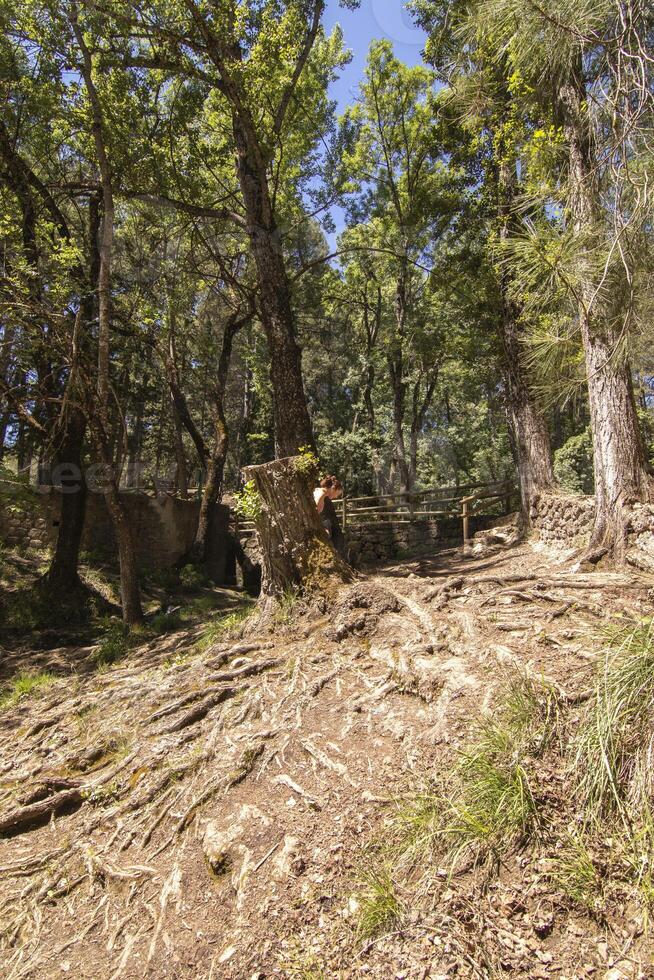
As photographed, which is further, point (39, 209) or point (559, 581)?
point (39, 209)

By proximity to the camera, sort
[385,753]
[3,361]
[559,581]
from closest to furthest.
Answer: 1. [385,753]
2. [559,581]
3. [3,361]

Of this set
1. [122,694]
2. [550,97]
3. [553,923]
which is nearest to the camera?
[553,923]

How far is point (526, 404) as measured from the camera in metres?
8.86

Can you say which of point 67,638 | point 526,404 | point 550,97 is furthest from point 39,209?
point 526,404

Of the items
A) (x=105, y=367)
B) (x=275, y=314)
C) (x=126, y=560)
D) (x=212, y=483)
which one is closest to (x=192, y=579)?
(x=212, y=483)

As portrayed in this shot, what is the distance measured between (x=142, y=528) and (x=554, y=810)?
11478mm

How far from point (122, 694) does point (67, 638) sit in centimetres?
426

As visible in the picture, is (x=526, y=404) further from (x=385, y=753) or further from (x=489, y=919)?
(x=489, y=919)

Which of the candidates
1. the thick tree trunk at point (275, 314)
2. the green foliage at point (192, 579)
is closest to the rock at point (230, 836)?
the thick tree trunk at point (275, 314)

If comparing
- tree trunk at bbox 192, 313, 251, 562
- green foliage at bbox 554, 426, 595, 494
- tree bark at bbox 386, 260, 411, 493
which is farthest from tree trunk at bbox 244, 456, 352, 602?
green foliage at bbox 554, 426, 595, 494

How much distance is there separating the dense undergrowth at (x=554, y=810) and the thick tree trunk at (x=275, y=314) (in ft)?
15.2

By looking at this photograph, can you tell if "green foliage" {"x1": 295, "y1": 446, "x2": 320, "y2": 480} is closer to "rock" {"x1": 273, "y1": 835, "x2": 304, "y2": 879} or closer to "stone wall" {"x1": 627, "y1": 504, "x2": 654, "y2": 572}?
"rock" {"x1": 273, "y1": 835, "x2": 304, "y2": 879}

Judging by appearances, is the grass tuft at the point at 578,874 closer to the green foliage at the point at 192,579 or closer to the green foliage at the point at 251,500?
the green foliage at the point at 251,500

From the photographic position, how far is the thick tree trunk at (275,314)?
→ 21.3 ft
